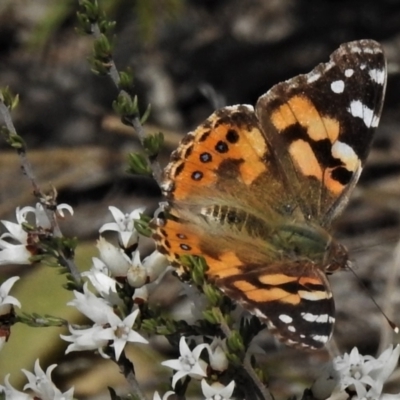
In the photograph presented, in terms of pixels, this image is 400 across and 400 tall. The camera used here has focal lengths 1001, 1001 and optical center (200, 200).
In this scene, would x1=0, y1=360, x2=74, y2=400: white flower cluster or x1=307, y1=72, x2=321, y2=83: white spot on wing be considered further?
x1=307, y1=72, x2=321, y2=83: white spot on wing

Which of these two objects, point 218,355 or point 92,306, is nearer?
point 218,355

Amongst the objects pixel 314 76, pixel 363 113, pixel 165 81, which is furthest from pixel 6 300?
pixel 165 81

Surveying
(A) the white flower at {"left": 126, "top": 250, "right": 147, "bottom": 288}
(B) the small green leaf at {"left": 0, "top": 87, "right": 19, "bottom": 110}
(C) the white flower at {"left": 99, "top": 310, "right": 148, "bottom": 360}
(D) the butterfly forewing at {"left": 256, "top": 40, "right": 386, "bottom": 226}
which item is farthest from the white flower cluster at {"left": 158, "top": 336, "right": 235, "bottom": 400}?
(D) the butterfly forewing at {"left": 256, "top": 40, "right": 386, "bottom": 226}

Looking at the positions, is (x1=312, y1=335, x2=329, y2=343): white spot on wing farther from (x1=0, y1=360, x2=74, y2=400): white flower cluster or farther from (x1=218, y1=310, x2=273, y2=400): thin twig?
(x1=0, y1=360, x2=74, y2=400): white flower cluster

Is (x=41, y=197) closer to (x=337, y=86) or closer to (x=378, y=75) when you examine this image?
(x=337, y=86)

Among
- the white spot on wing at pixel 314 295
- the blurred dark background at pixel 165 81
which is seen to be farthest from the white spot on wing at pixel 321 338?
the blurred dark background at pixel 165 81

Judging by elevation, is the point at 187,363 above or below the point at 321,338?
below

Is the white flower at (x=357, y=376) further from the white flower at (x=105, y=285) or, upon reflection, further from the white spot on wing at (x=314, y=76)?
the white spot on wing at (x=314, y=76)
